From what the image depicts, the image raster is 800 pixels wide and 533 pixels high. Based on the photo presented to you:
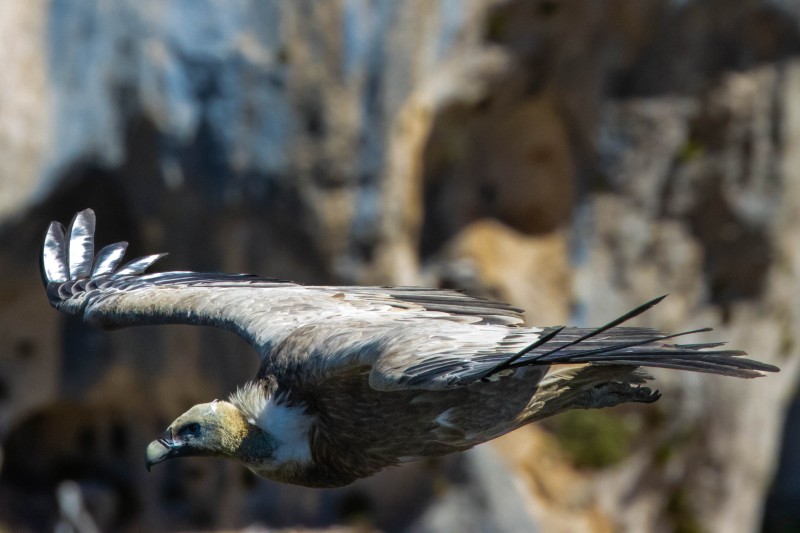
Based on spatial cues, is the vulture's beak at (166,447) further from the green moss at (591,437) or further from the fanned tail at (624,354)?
the green moss at (591,437)

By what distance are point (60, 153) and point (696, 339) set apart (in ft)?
18.0

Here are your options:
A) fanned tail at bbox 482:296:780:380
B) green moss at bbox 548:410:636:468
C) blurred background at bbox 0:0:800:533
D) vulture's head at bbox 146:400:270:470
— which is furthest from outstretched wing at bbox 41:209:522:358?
green moss at bbox 548:410:636:468

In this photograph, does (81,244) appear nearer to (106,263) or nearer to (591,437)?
(106,263)

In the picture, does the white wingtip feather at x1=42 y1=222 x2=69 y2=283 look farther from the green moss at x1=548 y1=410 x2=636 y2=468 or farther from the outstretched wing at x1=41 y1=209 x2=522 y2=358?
the green moss at x1=548 y1=410 x2=636 y2=468

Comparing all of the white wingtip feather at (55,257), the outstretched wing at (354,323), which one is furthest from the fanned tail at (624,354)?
the white wingtip feather at (55,257)

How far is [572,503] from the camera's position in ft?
37.8

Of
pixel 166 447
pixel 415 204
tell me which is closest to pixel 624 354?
pixel 166 447

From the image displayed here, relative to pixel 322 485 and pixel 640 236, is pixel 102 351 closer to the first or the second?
pixel 640 236

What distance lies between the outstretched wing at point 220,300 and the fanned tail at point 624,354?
617 millimetres

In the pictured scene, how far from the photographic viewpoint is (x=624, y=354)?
3496 millimetres

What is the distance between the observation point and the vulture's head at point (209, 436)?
4.16 metres

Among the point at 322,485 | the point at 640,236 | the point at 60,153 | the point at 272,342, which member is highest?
the point at 640,236

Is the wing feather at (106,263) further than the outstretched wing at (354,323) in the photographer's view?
Yes

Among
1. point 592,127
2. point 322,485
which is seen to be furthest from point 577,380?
point 592,127
